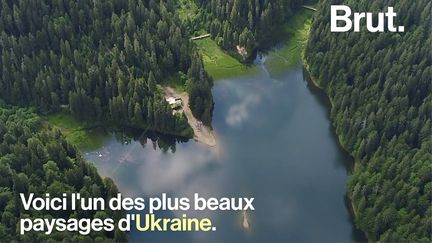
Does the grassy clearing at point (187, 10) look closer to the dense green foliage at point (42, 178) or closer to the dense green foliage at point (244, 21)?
the dense green foliage at point (244, 21)

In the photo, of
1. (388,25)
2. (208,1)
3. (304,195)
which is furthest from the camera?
(208,1)

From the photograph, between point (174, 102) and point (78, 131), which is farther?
point (174, 102)

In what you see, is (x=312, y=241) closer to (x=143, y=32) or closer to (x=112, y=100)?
(x=112, y=100)

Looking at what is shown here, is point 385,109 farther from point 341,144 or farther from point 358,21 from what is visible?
point 358,21

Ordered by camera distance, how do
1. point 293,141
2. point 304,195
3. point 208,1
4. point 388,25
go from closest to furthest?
1. point 304,195
2. point 293,141
3. point 388,25
4. point 208,1

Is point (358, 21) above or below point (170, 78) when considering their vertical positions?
above

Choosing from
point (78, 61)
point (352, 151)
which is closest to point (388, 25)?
point (352, 151)

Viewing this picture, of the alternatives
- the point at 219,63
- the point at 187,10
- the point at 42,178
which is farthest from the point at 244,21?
the point at 42,178
